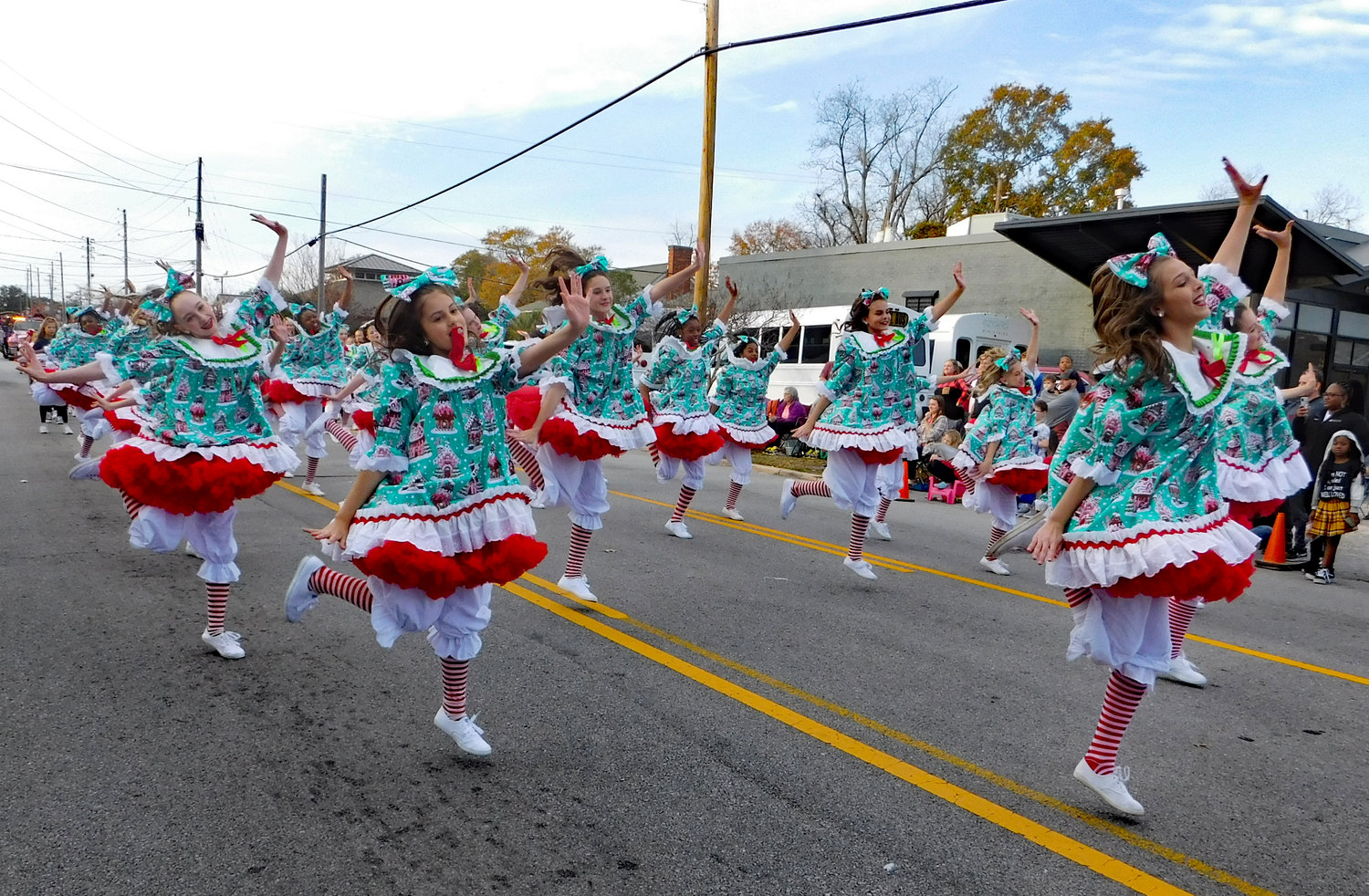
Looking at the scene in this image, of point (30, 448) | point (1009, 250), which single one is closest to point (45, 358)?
point (30, 448)

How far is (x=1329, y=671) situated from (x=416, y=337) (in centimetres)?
549

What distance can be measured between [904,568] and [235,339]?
17.9ft

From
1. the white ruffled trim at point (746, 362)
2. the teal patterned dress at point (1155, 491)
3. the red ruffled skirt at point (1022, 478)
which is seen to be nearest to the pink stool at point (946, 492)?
the white ruffled trim at point (746, 362)

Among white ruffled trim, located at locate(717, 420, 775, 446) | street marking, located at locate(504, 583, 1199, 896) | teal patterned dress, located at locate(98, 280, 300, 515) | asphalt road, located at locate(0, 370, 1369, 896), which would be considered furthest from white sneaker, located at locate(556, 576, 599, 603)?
white ruffled trim, located at locate(717, 420, 775, 446)

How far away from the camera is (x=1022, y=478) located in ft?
26.2

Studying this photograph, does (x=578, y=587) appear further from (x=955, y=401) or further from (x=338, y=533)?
(x=955, y=401)

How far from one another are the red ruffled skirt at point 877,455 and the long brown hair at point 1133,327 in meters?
3.84

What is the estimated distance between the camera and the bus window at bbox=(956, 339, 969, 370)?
70.2ft

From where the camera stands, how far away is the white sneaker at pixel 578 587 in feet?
20.9

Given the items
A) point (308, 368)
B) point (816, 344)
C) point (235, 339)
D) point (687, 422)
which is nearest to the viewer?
point (235, 339)

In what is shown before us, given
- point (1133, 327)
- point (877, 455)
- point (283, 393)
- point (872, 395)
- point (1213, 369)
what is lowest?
point (283, 393)

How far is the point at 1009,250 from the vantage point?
90.6 feet

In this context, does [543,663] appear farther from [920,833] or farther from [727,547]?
[727,547]

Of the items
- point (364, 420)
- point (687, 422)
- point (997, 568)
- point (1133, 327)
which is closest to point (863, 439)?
point (997, 568)
